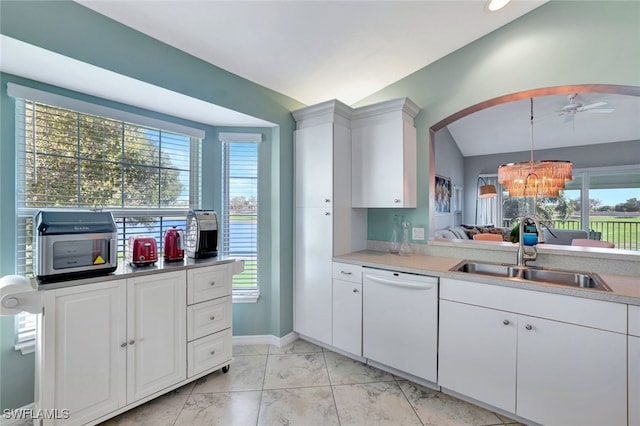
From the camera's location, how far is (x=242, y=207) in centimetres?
276

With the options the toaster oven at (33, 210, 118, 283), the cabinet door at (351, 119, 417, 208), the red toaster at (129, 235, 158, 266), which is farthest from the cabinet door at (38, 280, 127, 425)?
the cabinet door at (351, 119, 417, 208)

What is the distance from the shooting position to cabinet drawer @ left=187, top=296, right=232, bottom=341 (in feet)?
6.72

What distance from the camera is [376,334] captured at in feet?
7.36

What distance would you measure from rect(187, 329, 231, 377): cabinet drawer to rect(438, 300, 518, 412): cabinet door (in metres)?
1.61

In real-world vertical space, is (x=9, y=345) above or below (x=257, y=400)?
above

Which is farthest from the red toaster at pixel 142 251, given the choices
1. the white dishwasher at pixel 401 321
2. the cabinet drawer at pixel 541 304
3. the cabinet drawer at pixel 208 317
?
the cabinet drawer at pixel 541 304

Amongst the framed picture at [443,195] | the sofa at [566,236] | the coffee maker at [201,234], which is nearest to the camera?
the coffee maker at [201,234]

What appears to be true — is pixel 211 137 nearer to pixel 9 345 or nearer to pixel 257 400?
pixel 9 345

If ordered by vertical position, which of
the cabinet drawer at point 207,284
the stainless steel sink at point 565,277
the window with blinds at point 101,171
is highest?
the window with blinds at point 101,171

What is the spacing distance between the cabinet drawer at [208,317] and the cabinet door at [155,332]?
0.17 feet

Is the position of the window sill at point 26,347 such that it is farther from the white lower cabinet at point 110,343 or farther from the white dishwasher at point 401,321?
the white dishwasher at point 401,321

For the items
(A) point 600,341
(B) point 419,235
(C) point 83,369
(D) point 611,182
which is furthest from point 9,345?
(D) point 611,182

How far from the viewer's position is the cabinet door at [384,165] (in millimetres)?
2439

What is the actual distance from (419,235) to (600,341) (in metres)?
1.39
